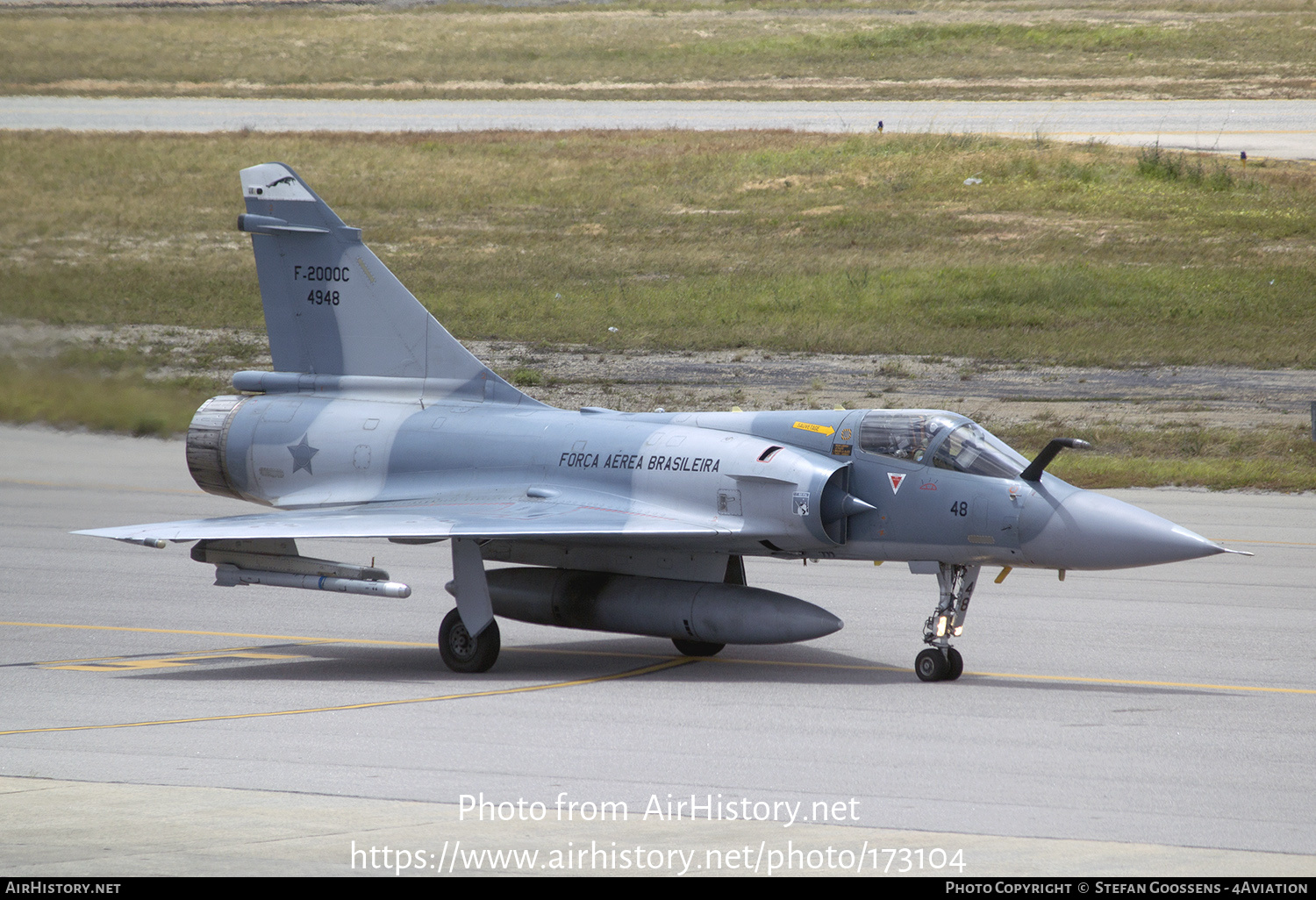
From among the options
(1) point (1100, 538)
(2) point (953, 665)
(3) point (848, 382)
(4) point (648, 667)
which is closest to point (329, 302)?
(4) point (648, 667)

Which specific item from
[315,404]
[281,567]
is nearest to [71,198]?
[315,404]

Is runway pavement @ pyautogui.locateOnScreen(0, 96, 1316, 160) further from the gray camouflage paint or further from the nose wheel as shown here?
the nose wheel

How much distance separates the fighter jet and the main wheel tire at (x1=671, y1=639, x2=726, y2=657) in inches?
1.0

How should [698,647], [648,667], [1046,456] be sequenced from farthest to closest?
[698,647]
[648,667]
[1046,456]

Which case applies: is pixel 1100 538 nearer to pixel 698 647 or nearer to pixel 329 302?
pixel 698 647

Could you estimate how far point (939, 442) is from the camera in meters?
13.4

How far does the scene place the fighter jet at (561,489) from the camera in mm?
13258

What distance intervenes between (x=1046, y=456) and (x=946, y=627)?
1765 mm

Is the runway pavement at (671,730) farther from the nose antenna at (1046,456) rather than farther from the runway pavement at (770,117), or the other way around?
the runway pavement at (770,117)

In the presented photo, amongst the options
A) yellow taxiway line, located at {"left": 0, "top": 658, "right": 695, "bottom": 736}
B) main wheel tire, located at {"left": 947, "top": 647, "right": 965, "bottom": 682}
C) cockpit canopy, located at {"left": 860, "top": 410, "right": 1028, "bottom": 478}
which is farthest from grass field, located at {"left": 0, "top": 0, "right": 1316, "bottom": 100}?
main wheel tire, located at {"left": 947, "top": 647, "right": 965, "bottom": 682}

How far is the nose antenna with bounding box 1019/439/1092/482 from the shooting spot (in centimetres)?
1248

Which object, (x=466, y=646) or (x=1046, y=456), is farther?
(x=466, y=646)

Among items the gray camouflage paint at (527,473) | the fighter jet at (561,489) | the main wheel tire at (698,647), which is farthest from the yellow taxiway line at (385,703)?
the gray camouflage paint at (527,473)

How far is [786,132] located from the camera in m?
52.8
